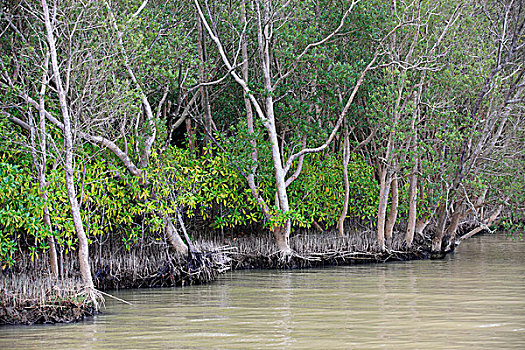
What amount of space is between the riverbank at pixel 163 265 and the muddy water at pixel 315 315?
1.20ft

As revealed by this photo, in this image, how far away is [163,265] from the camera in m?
15.2

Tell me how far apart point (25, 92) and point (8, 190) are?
5.98 ft

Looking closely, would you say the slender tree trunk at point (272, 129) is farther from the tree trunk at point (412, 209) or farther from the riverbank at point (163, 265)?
the tree trunk at point (412, 209)

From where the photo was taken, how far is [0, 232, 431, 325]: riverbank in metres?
10.9

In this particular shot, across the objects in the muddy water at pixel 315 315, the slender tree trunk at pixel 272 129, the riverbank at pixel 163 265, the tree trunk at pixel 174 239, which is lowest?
the muddy water at pixel 315 315

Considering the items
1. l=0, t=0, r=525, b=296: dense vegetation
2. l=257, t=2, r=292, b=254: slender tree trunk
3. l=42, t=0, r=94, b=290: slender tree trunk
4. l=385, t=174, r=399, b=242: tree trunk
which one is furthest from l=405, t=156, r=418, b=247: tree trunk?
l=42, t=0, r=94, b=290: slender tree trunk

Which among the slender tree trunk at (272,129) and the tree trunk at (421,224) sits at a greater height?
the slender tree trunk at (272,129)

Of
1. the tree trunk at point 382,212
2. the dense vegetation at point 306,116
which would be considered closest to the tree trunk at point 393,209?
the dense vegetation at point 306,116

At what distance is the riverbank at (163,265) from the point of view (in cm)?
1088

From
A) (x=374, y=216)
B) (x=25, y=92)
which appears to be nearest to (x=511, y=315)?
(x=25, y=92)

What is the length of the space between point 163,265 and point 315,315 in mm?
4929

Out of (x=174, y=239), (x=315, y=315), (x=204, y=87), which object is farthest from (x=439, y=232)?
(x=315, y=315)

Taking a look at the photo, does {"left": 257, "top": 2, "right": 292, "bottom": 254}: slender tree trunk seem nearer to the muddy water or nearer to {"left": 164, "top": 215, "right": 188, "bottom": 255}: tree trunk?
the muddy water

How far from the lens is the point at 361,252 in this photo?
62.9 ft
